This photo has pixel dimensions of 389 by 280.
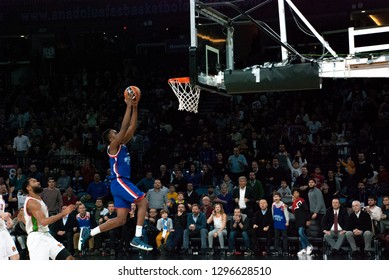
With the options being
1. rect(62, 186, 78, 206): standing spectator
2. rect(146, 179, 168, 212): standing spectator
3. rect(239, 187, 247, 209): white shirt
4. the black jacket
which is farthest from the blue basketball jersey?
rect(62, 186, 78, 206): standing spectator

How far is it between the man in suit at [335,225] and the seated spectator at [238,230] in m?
1.79

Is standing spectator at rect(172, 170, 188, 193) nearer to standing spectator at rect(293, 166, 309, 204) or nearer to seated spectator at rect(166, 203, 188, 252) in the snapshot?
seated spectator at rect(166, 203, 188, 252)

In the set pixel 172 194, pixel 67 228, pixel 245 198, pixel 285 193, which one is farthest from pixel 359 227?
pixel 67 228

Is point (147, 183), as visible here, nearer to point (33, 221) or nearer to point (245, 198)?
point (245, 198)

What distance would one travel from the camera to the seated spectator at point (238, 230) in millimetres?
19062

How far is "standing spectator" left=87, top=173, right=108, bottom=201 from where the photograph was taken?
2186 cm

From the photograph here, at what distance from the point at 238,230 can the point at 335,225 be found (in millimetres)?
2323

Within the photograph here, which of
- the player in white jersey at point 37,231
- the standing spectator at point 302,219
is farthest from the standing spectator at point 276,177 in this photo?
the player in white jersey at point 37,231

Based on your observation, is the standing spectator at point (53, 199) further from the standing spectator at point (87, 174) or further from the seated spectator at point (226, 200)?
the seated spectator at point (226, 200)

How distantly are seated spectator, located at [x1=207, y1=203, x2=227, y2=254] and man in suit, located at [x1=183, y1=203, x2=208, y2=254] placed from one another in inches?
5.6

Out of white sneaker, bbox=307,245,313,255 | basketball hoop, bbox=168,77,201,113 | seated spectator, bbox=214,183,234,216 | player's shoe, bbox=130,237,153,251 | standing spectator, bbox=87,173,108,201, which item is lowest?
white sneaker, bbox=307,245,313,255

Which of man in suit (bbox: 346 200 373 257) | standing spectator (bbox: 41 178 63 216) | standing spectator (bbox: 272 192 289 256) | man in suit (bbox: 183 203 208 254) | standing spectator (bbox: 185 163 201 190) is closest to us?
man in suit (bbox: 346 200 373 257)

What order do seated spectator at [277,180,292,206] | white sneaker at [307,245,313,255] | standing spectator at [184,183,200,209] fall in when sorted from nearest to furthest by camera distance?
white sneaker at [307,245,313,255]
seated spectator at [277,180,292,206]
standing spectator at [184,183,200,209]
